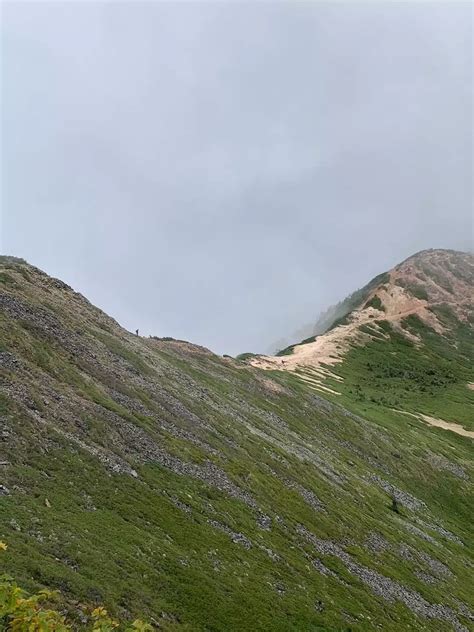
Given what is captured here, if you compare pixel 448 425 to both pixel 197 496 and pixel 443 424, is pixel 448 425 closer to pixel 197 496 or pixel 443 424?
pixel 443 424

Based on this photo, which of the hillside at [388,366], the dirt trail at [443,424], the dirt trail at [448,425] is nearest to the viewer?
the dirt trail at [448,425]

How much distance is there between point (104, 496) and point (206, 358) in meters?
59.3

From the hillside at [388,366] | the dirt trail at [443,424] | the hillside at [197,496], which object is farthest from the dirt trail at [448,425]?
the hillside at [197,496]

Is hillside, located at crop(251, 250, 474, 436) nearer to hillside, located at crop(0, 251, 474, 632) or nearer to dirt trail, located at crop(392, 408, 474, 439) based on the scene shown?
dirt trail, located at crop(392, 408, 474, 439)

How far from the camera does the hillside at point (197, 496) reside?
26.4 metres

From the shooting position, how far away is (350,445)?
82.0 m

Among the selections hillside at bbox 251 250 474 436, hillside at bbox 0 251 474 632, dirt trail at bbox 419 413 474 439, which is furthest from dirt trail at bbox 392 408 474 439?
hillside at bbox 0 251 474 632

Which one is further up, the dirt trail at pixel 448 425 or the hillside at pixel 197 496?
the dirt trail at pixel 448 425

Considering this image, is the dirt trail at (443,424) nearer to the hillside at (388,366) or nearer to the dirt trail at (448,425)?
the dirt trail at (448,425)

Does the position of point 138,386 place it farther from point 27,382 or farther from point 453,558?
point 453,558

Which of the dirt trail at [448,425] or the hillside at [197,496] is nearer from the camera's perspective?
the hillside at [197,496]

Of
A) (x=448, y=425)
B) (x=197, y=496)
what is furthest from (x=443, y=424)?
(x=197, y=496)

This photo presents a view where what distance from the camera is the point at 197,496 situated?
38594mm

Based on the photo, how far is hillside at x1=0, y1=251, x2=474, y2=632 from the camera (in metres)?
26.4
